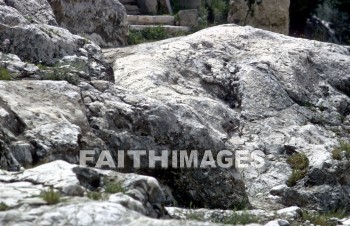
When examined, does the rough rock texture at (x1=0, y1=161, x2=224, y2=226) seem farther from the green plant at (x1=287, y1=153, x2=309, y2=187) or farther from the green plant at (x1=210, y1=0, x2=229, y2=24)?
the green plant at (x1=210, y1=0, x2=229, y2=24)

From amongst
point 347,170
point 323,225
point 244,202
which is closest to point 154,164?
point 244,202

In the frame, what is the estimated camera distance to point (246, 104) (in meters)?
11.2

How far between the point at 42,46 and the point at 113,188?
359cm

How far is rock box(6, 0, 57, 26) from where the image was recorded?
10.8 m

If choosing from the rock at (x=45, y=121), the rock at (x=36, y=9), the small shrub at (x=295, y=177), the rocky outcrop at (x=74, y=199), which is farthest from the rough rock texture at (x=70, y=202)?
the rock at (x=36, y=9)

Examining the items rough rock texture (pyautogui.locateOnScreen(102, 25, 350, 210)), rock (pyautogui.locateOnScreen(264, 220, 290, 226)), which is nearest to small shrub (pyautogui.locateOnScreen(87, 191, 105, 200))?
rock (pyautogui.locateOnScreen(264, 220, 290, 226))

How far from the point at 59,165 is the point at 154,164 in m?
2.12

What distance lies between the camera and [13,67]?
8.97 meters

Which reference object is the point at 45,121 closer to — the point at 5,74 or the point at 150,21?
the point at 5,74

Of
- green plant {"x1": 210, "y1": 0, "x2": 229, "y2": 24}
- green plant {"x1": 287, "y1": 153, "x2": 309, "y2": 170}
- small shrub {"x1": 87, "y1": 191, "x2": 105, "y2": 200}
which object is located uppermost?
small shrub {"x1": 87, "y1": 191, "x2": 105, "y2": 200}

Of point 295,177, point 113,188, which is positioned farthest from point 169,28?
point 113,188

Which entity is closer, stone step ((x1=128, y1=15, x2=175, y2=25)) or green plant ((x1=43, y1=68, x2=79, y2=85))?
green plant ((x1=43, y1=68, x2=79, y2=85))

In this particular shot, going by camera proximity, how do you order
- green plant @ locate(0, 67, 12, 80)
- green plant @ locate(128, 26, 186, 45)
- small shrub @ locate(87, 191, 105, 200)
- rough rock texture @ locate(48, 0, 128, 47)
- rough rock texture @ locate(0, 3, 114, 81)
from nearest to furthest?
→ small shrub @ locate(87, 191, 105, 200)
green plant @ locate(0, 67, 12, 80)
rough rock texture @ locate(0, 3, 114, 81)
rough rock texture @ locate(48, 0, 128, 47)
green plant @ locate(128, 26, 186, 45)

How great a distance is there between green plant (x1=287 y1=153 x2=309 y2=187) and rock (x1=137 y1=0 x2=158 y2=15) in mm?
8150
